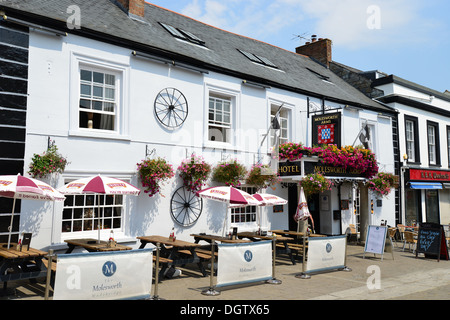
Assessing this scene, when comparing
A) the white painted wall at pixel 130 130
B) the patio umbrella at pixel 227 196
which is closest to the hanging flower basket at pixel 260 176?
the white painted wall at pixel 130 130

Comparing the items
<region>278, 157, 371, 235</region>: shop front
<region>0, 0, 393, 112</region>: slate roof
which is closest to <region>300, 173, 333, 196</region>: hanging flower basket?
<region>278, 157, 371, 235</region>: shop front

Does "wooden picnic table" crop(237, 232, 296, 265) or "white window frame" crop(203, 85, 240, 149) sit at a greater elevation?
"white window frame" crop(203, 85, 240, 149)

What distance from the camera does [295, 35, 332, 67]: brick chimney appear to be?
2183cm

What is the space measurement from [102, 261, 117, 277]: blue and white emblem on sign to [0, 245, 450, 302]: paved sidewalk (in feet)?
5.09

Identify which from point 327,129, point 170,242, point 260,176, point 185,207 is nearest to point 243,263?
point 170,242

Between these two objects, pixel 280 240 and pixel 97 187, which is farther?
pixel 280 240

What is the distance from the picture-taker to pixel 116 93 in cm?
1059

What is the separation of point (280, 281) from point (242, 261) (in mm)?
1452

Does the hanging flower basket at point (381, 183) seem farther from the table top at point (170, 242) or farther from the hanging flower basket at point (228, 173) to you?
the table top at point (170, 242)

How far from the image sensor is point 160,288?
8078 mm

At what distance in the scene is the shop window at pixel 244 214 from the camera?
1330cm

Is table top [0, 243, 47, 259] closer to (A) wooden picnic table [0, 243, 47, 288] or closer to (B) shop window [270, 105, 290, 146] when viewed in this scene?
(A) wooden picnic table [0, 243, 47, 288]

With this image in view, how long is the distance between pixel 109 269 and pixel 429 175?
19102mm

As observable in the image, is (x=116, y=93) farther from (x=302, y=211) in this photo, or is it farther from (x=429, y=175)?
(x=429, y=175)
